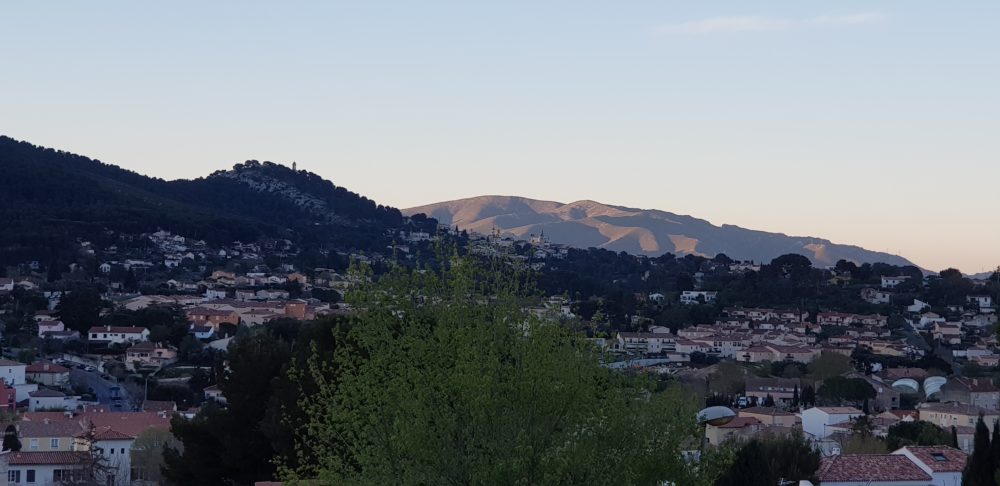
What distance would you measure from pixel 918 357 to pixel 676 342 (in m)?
13.0

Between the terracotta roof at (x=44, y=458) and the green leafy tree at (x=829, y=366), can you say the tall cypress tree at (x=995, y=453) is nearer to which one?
the terracotta roof at (x=44, y=458)

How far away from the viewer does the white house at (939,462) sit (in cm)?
2866

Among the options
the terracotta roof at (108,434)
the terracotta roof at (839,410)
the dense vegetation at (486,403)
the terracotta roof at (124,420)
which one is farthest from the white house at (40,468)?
the terracotta roof at (839,410)

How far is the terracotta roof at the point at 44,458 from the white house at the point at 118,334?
32497 mm

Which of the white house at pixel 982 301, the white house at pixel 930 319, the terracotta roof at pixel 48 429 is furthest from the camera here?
the white house at pixel 982 301

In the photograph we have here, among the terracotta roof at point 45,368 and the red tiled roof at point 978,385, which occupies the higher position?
the red tiled roof at point 978,385

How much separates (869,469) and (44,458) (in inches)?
722

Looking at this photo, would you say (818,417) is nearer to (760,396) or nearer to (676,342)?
(760,396)

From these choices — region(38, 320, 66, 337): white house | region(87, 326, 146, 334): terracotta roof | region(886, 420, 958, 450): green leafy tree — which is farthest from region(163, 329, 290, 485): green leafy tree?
region(38, 320, 66, 337): white house

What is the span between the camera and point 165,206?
129 metres

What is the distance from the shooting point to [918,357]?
237ft

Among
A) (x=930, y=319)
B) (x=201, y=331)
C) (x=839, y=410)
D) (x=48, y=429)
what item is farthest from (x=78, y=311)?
(x=930, y=319)

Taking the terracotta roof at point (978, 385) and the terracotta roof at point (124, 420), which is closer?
the terracotta roof at point (124, 420)

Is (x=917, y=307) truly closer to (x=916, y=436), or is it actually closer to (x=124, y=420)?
(x=916, y=436)
